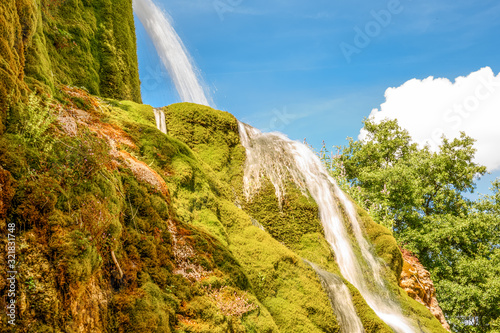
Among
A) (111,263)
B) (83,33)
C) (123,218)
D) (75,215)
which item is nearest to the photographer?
(75,215)

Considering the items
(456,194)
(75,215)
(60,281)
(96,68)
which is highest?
(96,68)

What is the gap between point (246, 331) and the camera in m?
6.16

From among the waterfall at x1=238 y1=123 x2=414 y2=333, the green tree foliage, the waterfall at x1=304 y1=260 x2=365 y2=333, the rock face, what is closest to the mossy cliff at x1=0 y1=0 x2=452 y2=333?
the waterfall at x1=304 y1=260 x2=365 y2=333

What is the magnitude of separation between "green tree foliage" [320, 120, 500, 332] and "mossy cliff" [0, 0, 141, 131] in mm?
17352

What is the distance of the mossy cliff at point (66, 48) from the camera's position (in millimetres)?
4781

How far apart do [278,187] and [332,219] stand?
7.49 feet

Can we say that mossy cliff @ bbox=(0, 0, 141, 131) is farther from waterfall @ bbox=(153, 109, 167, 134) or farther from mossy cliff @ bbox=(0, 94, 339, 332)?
waterfall @ bbox=(153, 109, 167, 134)

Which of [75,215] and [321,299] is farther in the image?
[321,299]

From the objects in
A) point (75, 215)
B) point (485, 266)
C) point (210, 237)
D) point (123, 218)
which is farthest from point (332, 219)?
point (485, 266)

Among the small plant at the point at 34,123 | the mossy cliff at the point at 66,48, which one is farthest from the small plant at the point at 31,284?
the mossy cliff at the point at 66,48

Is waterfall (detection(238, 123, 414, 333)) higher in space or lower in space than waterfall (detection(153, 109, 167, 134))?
lower

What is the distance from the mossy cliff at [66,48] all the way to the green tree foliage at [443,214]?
17.4 meters

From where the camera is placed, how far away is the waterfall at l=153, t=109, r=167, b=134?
491 inches

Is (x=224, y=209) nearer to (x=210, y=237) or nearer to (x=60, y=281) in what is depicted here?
(x=210, y=237)
